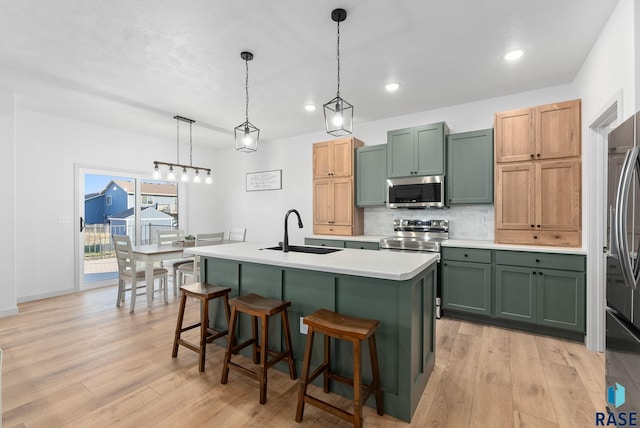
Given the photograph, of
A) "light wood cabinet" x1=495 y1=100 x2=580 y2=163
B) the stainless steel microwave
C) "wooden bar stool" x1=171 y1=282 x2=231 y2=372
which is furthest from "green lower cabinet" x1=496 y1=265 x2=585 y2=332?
"wooden bar stool" x1=171 y1=282 x2=231 y2=372

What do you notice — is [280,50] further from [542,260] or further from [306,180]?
[542,260]

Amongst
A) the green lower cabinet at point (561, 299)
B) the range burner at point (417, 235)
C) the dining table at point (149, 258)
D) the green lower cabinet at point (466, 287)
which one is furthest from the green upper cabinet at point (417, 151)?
the dining table at point (149, 258)

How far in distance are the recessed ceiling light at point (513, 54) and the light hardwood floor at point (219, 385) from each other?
2.70 m

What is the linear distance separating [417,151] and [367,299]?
2.58 metres

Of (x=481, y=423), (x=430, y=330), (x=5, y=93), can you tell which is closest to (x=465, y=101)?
(x=430, y=330)

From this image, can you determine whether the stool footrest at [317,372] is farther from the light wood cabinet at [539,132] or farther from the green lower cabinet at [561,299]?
the light wood cabinet at [539,132]

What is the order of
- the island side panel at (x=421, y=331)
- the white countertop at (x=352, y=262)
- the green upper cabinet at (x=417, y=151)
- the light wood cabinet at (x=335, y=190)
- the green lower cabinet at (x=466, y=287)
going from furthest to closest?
the light wood cabinet at (x=335, y=190) → the green upper cabinet at (x=417, y=151) → the green lower cabinet at (x=466, y=287) → the island side panel at (x=421, y=331) → the white countertop at (x=352, y=262)

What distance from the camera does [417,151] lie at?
3.89 m

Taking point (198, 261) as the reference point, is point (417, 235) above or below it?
above

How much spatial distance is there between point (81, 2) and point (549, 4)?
10.6 ft

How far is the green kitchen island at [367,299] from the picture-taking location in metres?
1.81

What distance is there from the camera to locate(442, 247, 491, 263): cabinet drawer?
10.7ft

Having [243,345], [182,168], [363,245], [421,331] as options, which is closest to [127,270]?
[182,168]

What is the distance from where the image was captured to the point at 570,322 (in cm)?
A: 284
